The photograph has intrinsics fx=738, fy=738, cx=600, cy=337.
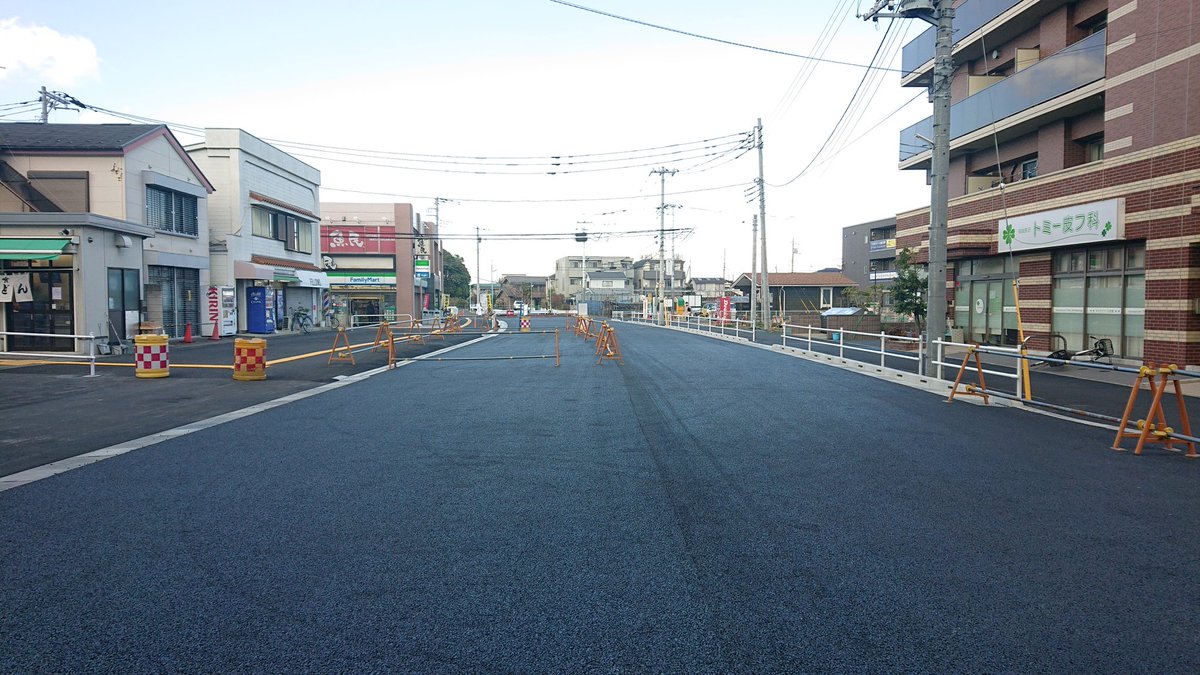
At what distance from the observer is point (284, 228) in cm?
3928

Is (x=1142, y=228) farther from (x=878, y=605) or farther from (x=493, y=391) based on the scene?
(x=878, y=605)

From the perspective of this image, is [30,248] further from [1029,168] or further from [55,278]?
[1029,168]

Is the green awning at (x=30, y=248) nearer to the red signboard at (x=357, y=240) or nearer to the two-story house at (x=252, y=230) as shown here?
the two-story house at (x=252, y=230)

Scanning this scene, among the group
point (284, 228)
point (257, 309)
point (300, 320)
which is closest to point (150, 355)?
point (257, 309)

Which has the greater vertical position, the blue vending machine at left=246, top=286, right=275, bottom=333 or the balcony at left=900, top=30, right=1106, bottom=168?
the balcony at left=900, top=30, right=1106, bottom=168

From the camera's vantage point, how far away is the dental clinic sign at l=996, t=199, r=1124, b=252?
1842 centimetres

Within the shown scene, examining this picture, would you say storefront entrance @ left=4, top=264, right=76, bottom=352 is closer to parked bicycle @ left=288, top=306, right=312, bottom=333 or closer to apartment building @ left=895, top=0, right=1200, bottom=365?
parked bicycle @ left=288, top=306, right=312, bottom=333

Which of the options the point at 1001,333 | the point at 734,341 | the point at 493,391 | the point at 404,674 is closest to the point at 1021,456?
the point at 404,674

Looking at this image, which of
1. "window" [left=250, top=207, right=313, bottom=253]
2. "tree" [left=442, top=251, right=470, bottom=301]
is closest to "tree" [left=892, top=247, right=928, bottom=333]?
"window" [left=250, top=207, right=313, bottom=253]

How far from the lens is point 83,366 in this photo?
18.4 m

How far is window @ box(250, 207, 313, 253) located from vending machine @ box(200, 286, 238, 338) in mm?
5087

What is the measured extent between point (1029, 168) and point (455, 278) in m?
87.6

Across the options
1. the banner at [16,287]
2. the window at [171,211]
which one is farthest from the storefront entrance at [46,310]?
the window at [171,211]

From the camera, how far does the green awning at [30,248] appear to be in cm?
2042
